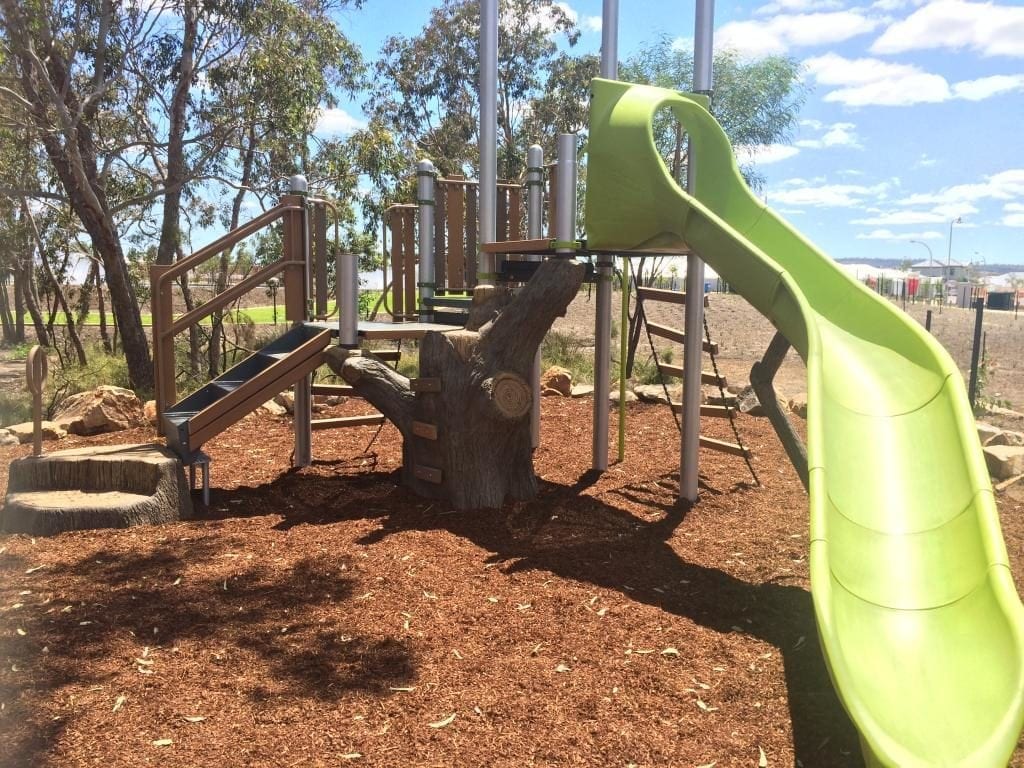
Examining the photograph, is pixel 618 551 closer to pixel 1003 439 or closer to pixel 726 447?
pixel 726 447

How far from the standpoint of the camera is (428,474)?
612 centimetres

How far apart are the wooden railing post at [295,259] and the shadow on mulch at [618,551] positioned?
1.49 metres

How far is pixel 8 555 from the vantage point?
4879 mm

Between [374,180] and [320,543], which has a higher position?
[374,180]

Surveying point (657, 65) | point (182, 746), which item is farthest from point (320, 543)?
point (657, 65)

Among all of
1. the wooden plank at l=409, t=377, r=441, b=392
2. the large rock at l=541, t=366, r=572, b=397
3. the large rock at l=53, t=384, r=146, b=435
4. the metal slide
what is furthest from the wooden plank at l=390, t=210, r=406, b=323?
the large rock at l=541, t=366, r=572, b=397

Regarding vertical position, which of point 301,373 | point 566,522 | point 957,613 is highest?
point 301,373

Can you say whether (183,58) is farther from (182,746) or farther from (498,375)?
(182,746)

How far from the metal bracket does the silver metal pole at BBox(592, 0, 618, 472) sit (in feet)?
7.19

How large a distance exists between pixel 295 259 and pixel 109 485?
258cm

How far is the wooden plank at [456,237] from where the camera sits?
7906mm

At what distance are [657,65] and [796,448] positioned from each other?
72.5 ft

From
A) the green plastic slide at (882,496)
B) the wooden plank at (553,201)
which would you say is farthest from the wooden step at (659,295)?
the green plastic slide at (882,496)

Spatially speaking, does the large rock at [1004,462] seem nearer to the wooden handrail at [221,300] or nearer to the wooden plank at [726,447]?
the wooden plank at [726,447]
